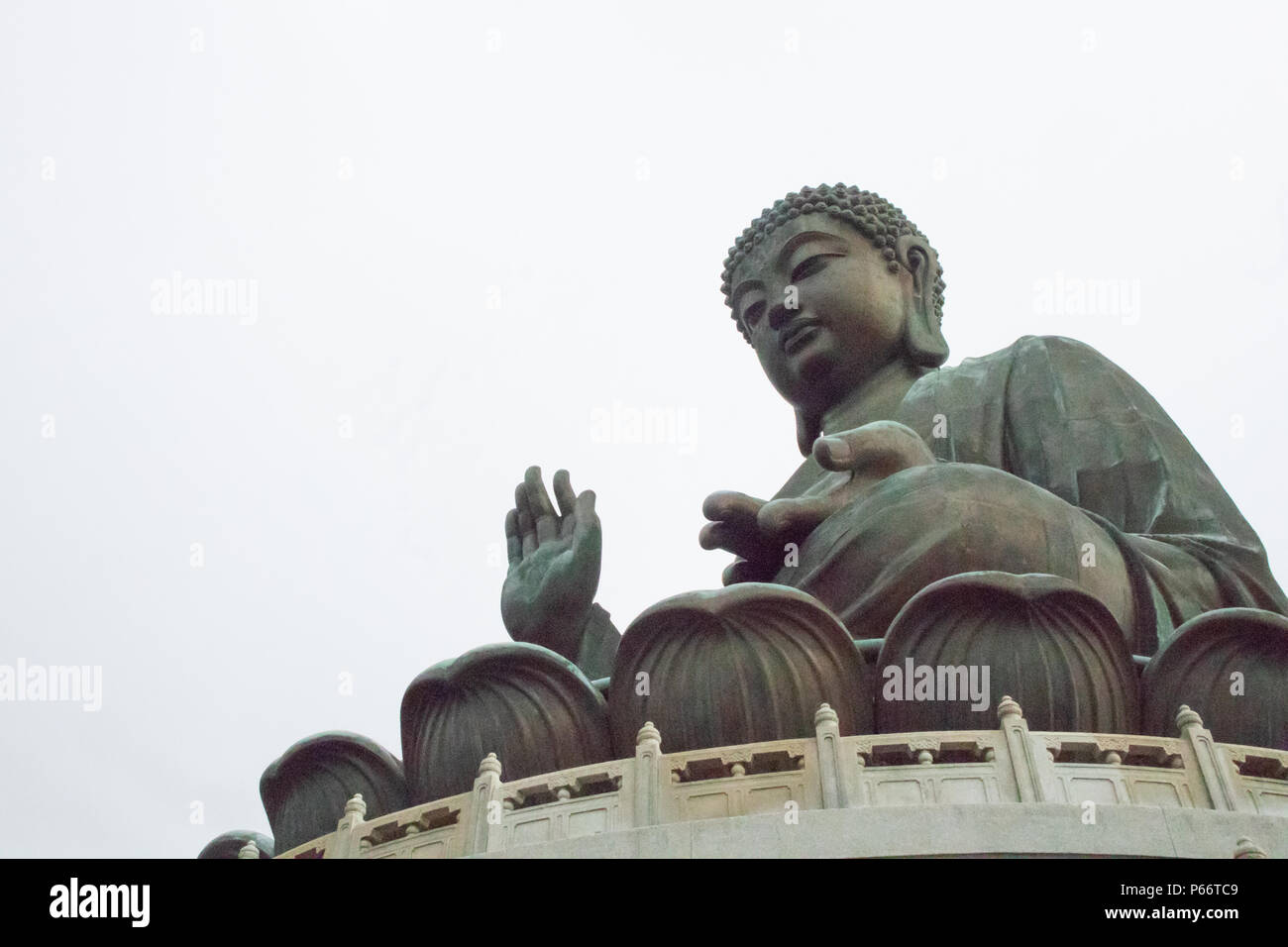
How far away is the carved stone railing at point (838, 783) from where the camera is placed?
19.1 feet

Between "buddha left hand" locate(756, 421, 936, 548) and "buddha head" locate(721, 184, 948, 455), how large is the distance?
7.73 ft

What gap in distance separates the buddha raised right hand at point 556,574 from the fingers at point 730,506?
580 mm

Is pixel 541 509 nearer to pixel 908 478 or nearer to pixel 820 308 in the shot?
pixel 908 478

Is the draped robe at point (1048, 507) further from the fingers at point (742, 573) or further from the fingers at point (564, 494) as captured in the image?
the fingers at point (564, 494)

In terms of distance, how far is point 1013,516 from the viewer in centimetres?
747

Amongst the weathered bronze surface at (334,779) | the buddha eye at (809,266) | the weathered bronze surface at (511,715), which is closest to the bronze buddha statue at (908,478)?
the buddha eye at (809,266)

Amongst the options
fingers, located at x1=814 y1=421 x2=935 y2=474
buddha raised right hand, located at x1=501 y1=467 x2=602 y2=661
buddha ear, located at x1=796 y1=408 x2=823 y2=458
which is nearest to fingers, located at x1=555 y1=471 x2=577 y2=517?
buddha raised right hand, located at x1=501 y1=467 x2=602 y2=661

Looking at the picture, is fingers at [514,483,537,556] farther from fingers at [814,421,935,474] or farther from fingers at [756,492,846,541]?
fingers at [814,421,935,474]

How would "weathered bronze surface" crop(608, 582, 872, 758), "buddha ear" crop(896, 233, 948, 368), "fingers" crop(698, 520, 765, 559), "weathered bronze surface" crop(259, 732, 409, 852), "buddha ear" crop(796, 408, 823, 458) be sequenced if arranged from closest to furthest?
1. "weathered bronze surface" crop(608, 582, 872, 758)
2. "weathered bronze surface" crop(259, 732, 409, 852)
3. "fingers" crop(698, 520, 765, 559)
4. "buddha ear" crop(896, 233, 948, 368)
5. "buddha ear" crop(796, 408, 823, 458)

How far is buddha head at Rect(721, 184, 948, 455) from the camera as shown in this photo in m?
10.4

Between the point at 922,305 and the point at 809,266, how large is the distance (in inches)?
33.1
